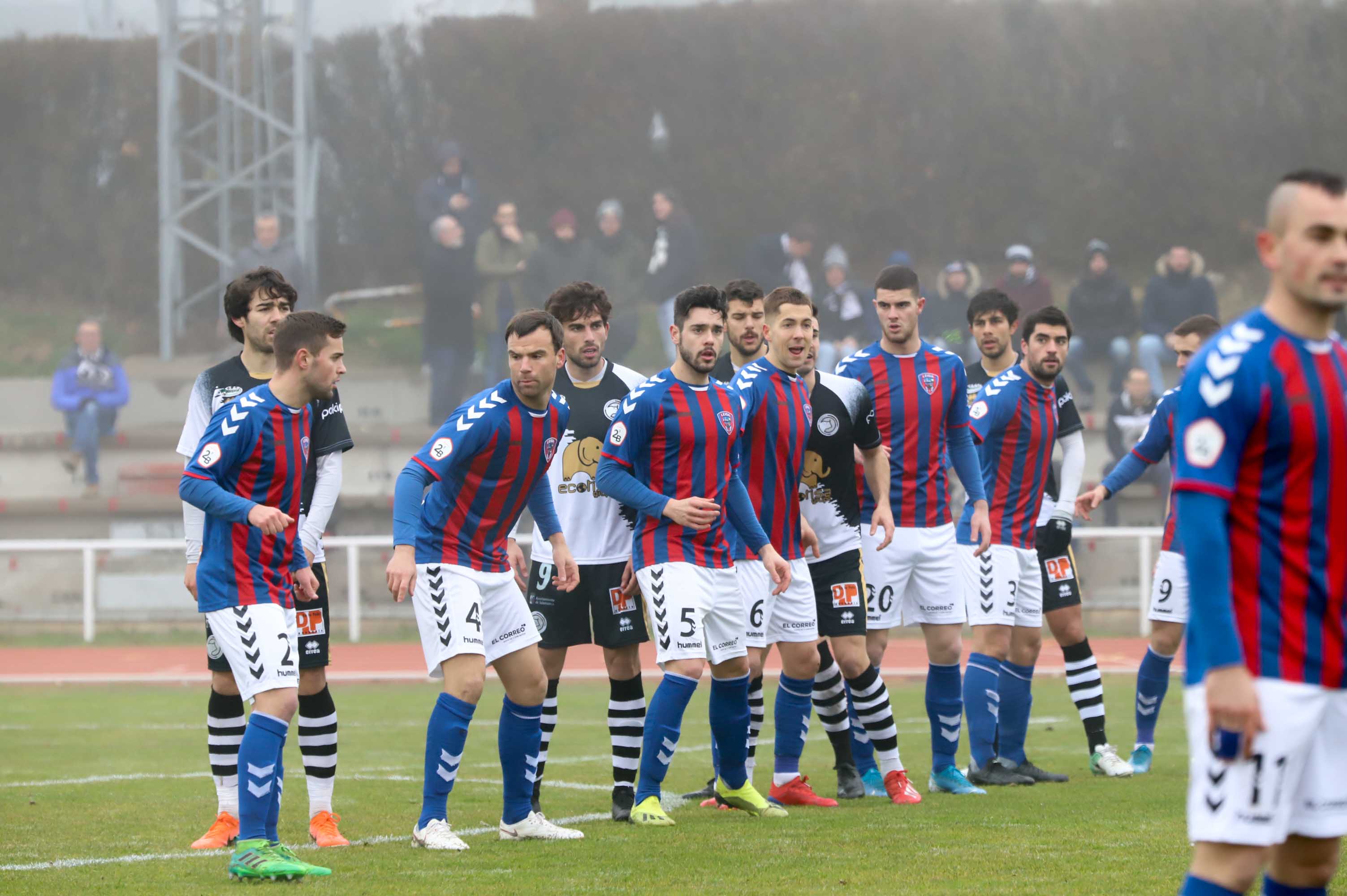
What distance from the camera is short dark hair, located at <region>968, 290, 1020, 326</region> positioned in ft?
28.2

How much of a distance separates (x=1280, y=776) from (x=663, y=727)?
12.3 feet

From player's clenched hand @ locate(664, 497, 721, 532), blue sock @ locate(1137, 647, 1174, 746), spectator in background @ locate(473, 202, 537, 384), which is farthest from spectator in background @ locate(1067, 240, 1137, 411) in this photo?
player's clenched hand @ locate(664, 497, 721, 532)

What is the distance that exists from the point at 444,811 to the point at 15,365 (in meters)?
21.5

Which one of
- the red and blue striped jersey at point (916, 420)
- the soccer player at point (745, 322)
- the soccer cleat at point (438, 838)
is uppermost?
the soccer player at point (745, 322)

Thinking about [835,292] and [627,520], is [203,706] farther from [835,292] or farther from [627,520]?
[835,292]

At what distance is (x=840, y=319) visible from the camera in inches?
795

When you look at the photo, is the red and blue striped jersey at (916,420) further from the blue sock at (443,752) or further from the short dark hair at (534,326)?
the blue sock at (443,752)

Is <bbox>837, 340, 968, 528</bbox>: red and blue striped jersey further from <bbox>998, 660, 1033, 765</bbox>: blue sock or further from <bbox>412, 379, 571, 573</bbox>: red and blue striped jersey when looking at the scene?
<bbox>412, 379, 571, 573</bbox>: red and blue striped jersey

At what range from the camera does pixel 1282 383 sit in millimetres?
3219

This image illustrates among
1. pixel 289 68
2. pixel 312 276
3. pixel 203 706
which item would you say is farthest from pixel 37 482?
pixel 203 706

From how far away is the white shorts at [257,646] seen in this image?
542 cm

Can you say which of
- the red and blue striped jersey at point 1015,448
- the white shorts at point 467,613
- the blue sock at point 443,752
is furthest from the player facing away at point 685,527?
the red and blue striped jersey at point 1015,448

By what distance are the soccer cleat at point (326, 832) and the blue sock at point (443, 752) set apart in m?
0.45

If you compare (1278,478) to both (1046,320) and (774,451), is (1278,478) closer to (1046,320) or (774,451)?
(774,451)
